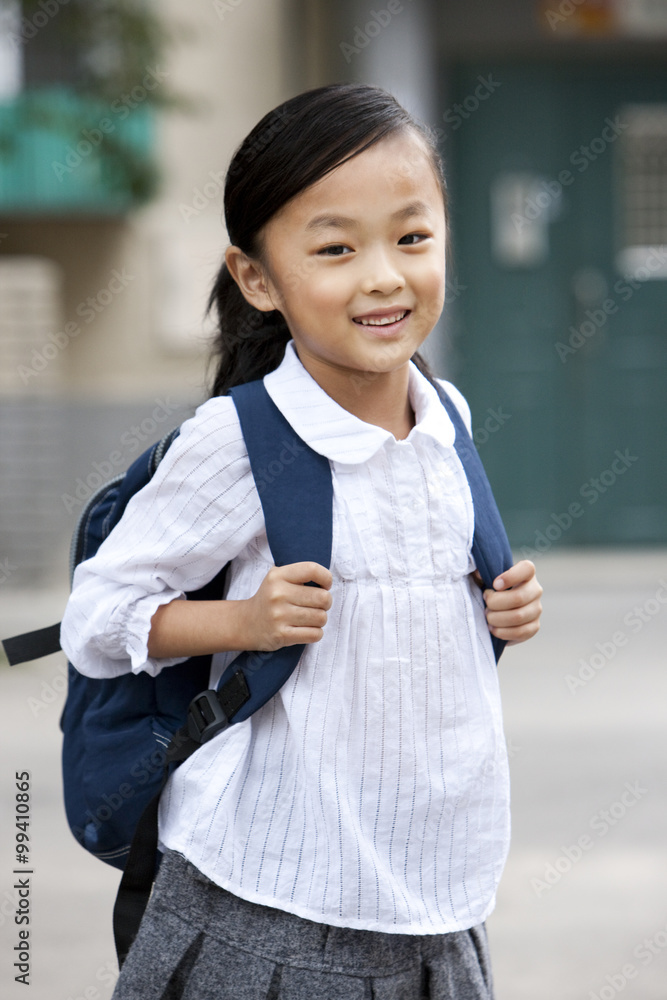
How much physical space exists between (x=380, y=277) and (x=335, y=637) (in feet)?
1.30

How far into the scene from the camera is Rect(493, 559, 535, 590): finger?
138 centimetres

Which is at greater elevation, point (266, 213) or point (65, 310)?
point (266, 213)

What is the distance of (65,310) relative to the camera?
694 centimetres

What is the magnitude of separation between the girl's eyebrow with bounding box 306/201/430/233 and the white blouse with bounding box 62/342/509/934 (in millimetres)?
192

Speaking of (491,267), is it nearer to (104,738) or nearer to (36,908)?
(36,908)

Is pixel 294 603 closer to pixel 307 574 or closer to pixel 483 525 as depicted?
pixel 307 574

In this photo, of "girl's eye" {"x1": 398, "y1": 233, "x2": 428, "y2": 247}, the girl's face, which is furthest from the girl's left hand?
"girl's eye" {"x1": 398, "y1": 233, "x2": 428, "y2": 247}

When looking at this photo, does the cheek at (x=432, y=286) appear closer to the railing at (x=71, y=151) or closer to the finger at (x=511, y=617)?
the finger at (x=511, y=617)

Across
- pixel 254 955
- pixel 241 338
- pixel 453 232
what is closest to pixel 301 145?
pixel 241 338

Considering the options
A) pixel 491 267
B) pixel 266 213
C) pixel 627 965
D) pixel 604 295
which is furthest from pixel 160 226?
pixel 266 213

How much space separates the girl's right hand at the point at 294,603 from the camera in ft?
4.10

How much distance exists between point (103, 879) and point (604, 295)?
4142mm

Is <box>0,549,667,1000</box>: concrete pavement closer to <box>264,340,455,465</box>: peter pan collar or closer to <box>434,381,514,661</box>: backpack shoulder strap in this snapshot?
<box>434,381,514,661</box>: backpack shoulder strap

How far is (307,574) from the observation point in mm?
1248
